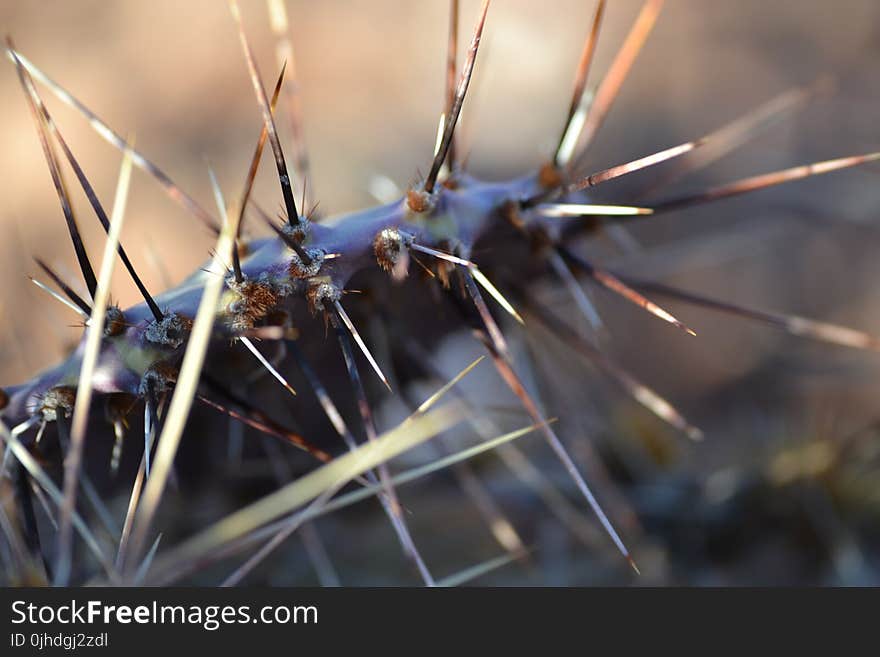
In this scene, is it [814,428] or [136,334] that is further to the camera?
[814,428]

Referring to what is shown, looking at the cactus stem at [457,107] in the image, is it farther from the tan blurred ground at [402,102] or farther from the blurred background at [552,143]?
the tan blurred ground at [402,102]

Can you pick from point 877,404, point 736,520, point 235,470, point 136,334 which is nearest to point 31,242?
point 235,470

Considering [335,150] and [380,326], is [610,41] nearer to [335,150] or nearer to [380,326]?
[335,150]

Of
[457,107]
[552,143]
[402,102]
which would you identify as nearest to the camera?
[457,107]

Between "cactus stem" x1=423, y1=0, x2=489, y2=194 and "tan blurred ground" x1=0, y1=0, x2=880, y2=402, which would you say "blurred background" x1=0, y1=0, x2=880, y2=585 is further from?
"cactus stem" x1=423, y1=0, x2=489, y2=194

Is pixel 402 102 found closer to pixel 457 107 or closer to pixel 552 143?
pixel 552 143

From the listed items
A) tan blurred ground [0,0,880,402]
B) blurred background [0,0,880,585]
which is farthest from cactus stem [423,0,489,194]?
tan blurred ground [0,0,880,402]

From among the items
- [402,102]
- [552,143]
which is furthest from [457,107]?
[402,102]

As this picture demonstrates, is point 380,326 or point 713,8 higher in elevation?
point 713,8
